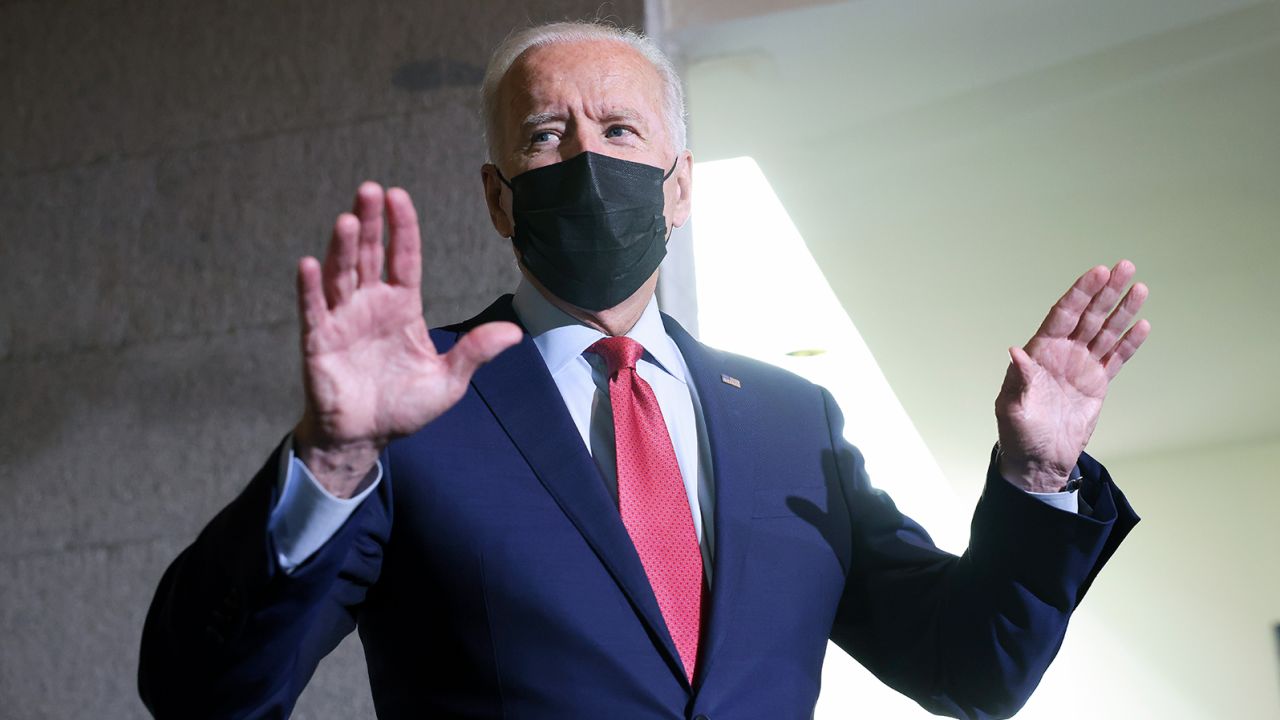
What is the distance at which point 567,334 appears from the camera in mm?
1399

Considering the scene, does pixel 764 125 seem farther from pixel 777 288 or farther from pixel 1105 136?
pixel 777 288

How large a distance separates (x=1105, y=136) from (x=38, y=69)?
3.10 m

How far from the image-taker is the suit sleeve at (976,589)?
1241mm

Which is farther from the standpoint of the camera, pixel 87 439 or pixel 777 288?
pixel 777 288

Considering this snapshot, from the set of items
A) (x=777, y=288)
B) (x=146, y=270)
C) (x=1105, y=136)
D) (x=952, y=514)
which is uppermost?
(x=1105, y=136)

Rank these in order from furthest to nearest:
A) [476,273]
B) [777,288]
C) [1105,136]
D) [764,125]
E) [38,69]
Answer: [777,288] < [1105,136] < [764,125] < [38,69] < [476,273]

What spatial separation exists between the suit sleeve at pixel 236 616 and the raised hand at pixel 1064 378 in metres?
0.61

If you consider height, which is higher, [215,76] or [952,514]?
[215,76]

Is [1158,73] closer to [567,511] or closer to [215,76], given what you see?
[215,76]

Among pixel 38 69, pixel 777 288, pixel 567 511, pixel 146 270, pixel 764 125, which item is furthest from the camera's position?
pixel 777 288

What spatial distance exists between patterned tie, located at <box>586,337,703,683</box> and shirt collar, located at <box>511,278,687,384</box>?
68mm

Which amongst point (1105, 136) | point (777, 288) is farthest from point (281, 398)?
point (777, 288)

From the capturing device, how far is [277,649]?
1030 millimetres

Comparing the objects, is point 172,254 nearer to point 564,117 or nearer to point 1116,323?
point 564,117
